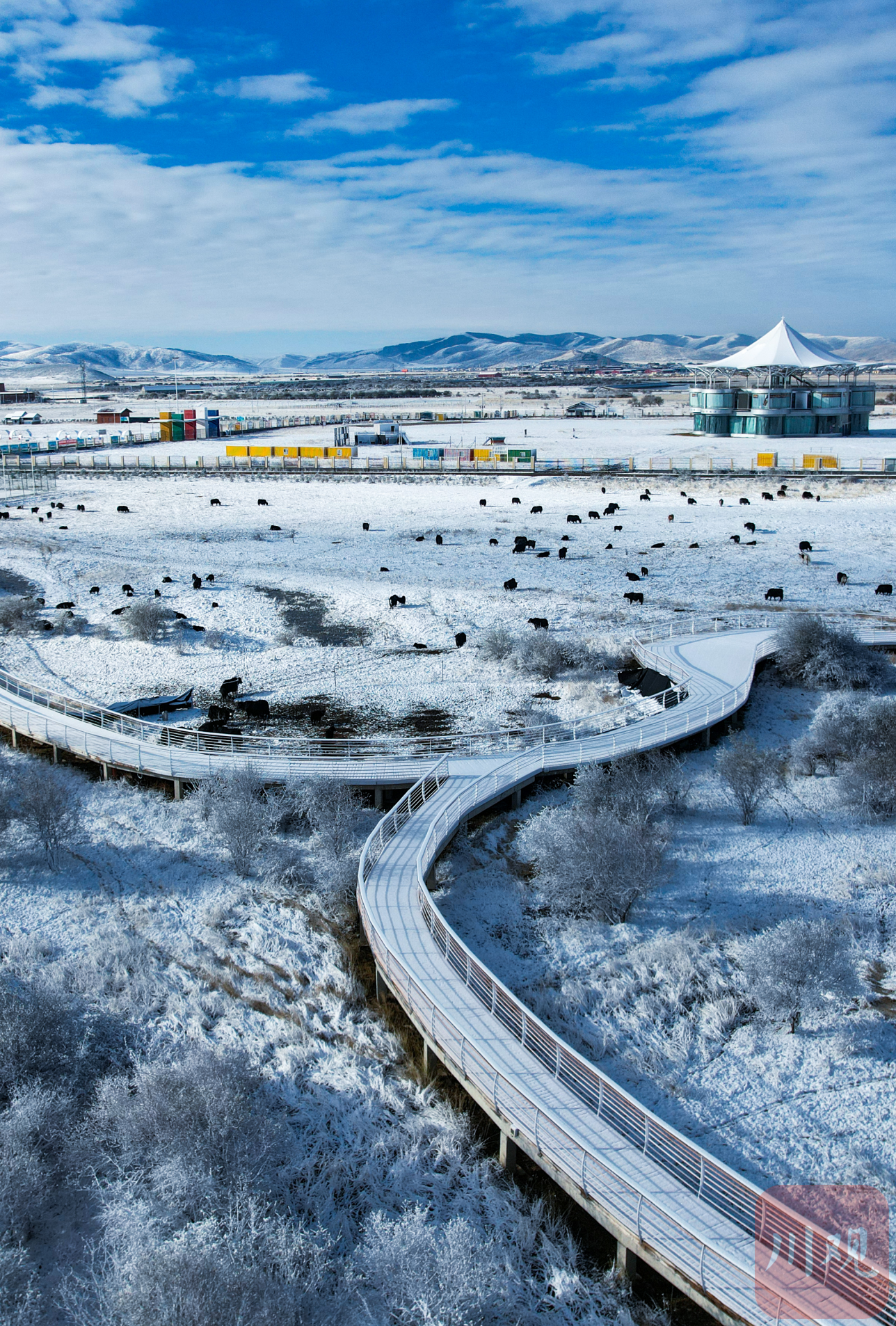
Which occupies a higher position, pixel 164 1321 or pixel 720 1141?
pixel 164 1321

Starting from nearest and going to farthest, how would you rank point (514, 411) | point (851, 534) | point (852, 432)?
1. point (851, 534)
2. point (852, 432)
3. point (514, 411)

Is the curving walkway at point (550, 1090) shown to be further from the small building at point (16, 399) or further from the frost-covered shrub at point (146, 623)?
the small building at point (16, 399)

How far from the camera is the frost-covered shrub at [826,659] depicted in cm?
2455

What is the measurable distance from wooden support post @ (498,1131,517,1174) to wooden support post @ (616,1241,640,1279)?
1577mm

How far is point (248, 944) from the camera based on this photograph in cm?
1468

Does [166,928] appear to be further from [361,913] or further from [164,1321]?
[164,1321]

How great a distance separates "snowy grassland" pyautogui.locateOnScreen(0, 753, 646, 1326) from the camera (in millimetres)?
8992

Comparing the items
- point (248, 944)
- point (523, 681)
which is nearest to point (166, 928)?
point (248, 944)

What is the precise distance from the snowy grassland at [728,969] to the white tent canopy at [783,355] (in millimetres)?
63047

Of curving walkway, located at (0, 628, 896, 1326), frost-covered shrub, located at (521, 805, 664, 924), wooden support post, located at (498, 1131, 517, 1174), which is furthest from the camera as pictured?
frost-covered shrub, located at (521, 805, 664, 924)

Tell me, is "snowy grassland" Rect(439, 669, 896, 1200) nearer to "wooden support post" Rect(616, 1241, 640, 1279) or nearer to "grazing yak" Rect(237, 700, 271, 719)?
"wooden support post" Rect(616, 1241, 640, 1279)

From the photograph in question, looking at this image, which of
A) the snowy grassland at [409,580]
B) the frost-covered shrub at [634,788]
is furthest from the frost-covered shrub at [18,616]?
the frost-covered shrub at [634,788]

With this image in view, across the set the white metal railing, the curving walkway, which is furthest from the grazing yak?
the white metal railing

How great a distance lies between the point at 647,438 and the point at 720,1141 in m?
74.5
